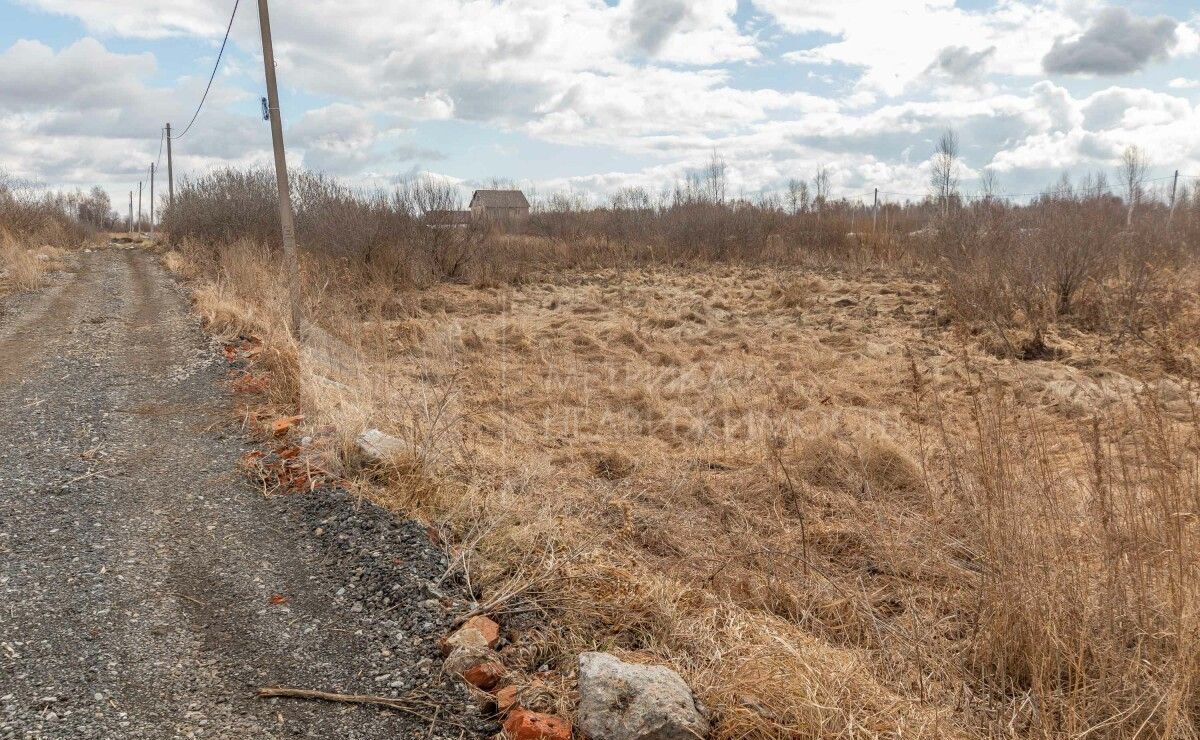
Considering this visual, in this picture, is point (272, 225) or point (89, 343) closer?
point (89, 343)

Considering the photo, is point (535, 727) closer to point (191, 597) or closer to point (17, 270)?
point (191, 597)

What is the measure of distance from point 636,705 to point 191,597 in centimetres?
208

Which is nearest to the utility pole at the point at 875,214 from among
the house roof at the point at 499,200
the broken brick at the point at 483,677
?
the house roof at the point at 499,200

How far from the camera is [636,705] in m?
2.46

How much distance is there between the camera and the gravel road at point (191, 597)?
2.71m

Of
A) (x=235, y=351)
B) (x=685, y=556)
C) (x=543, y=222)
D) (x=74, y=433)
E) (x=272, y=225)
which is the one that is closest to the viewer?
(x=685, y=556)

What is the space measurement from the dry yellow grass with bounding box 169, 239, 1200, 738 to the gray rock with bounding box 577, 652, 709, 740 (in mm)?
130

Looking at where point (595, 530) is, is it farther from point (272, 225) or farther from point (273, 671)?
point (272, 225)

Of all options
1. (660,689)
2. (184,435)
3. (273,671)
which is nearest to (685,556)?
(660,689)

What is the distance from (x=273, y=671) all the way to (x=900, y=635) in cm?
227

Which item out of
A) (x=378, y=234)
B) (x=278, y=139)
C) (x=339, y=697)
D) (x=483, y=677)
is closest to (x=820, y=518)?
(x=483, y=677)

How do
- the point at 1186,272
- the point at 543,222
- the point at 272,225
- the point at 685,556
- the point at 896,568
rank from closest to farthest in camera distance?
the point at 896,568, the point at 685,556, the point at 1186,272, the point at 272,225, the point at 543,222

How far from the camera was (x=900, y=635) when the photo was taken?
9.98ft

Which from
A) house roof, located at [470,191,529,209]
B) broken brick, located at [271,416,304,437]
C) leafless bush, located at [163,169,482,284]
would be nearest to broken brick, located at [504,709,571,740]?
broken brick, located at [271,416,304,437]
